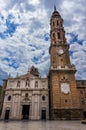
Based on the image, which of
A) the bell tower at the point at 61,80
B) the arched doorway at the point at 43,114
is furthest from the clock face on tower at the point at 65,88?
the arched doorway at the point at 43,114

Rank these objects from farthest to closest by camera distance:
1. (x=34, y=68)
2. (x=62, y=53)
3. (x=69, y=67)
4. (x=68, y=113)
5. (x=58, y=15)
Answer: (x=34, y=68) < (x=58, y=15) < (x=62, y=53) < (x=69, y=67) < (x=68, y=113)

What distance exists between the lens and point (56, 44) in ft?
129

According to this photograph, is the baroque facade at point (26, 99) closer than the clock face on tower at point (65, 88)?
No

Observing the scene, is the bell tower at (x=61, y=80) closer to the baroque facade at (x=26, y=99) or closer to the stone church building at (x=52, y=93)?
the stone church building at (x=52, y=93)

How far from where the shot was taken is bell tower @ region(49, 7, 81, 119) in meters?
30.7

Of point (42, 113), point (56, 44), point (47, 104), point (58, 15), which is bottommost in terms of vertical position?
point (42, 113)

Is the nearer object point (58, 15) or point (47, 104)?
point (47, 104)

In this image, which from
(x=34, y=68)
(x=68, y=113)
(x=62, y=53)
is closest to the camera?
(x=68, y=113)

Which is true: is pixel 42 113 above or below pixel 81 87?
below

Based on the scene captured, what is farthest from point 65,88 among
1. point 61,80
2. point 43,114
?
point 43,114

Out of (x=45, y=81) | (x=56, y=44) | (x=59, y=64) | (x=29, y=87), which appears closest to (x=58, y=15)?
(x=56, y=44)

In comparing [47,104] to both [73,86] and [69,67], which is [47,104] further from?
[69,67]

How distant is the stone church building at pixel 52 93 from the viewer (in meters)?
31.4

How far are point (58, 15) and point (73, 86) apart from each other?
2454cm
